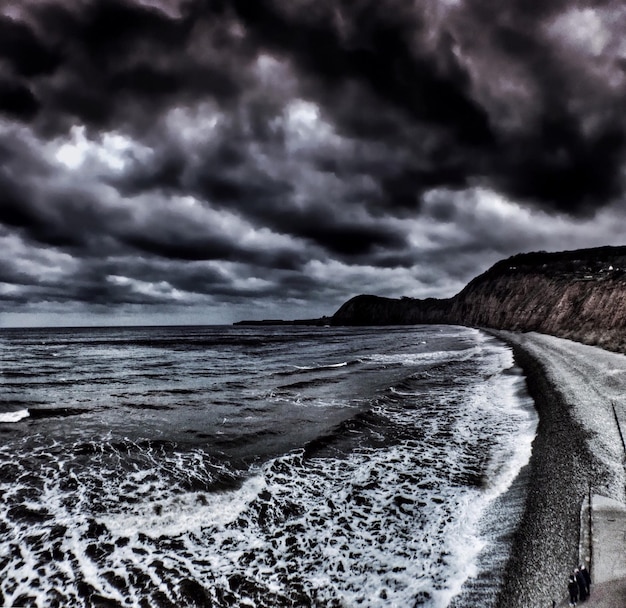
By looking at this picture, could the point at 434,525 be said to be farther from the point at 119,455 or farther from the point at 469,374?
the point at 469,374

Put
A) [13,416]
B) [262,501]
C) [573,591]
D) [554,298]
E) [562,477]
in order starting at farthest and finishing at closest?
[554,298], [13,416], [262,501], [562,477], [573,591]

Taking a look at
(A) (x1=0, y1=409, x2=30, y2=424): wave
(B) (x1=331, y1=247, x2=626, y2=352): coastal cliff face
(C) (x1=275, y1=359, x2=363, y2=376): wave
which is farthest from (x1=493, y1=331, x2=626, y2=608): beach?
(A) (x1=0, y1=409, x2=30, y2=424): wave

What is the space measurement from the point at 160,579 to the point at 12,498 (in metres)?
4.38

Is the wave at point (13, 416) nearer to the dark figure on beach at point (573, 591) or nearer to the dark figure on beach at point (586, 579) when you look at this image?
the dark figure on beach at point (573, 591)

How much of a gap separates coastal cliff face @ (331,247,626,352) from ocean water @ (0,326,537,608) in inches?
Answer: 760

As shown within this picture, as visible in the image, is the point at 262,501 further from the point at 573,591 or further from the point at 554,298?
the point at 554,298

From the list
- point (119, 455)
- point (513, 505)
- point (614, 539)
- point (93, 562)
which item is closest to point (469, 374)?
point (513, 505)

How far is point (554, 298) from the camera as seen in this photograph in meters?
56.3

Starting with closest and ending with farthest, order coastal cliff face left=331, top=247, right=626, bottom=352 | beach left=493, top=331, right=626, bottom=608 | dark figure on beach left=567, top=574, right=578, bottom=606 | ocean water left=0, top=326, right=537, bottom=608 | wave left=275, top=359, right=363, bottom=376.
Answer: dark figure on beach left=567, top=574, right=578, bottom=606 → beach left=493, top=331, right=626, bottom=608 → ocean water left=0, top=326, right=537, bottom=608 → wave left=275, top=359, right=363, bottom=376 → coastal cliff face left=331, top=247, right=626, bottom=352

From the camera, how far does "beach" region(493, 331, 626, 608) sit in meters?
3.89

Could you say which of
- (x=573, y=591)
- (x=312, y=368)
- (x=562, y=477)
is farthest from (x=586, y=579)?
(x=312, y=368)

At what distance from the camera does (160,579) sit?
441 centimetres

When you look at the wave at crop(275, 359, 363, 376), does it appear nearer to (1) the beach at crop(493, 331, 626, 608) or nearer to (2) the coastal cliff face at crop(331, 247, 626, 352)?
(1) the beach at crop(493, 331, 626, 608)

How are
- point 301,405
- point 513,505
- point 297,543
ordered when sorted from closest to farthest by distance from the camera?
point 297,543 → point 513,505 → point 301,405
